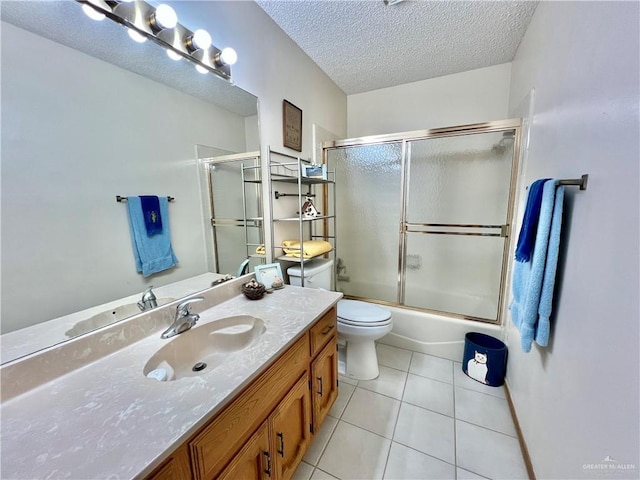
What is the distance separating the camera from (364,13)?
153 cm

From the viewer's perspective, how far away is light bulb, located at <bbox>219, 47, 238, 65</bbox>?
1.27m

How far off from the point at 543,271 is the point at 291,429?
1.20 meters

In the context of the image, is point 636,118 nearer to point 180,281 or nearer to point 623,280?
point 623,280

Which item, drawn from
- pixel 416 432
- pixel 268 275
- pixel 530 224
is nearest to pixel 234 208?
pixel 268 275

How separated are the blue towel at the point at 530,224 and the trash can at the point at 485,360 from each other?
98 centimetres

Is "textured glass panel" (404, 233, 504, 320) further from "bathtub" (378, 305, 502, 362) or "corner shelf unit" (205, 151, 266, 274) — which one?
"corner shelf unit" (205, 151, 266, 274)

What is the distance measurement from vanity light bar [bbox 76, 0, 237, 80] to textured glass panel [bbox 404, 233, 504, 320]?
6.24 feet

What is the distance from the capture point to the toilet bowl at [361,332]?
170 centimetres

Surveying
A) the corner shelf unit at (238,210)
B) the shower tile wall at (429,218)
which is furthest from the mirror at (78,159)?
the shower tile wall at (429,218)

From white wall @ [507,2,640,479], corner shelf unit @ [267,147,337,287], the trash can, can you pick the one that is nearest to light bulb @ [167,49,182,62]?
corner shelf unit @ [267,147,337,287]

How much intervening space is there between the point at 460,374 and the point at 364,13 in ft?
8.29

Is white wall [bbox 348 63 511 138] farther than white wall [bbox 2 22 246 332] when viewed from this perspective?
Yes

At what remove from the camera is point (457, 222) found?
2.23 meters

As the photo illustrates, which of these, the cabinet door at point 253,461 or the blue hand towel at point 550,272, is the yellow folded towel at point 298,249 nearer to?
the cabinet door at point 253,461
